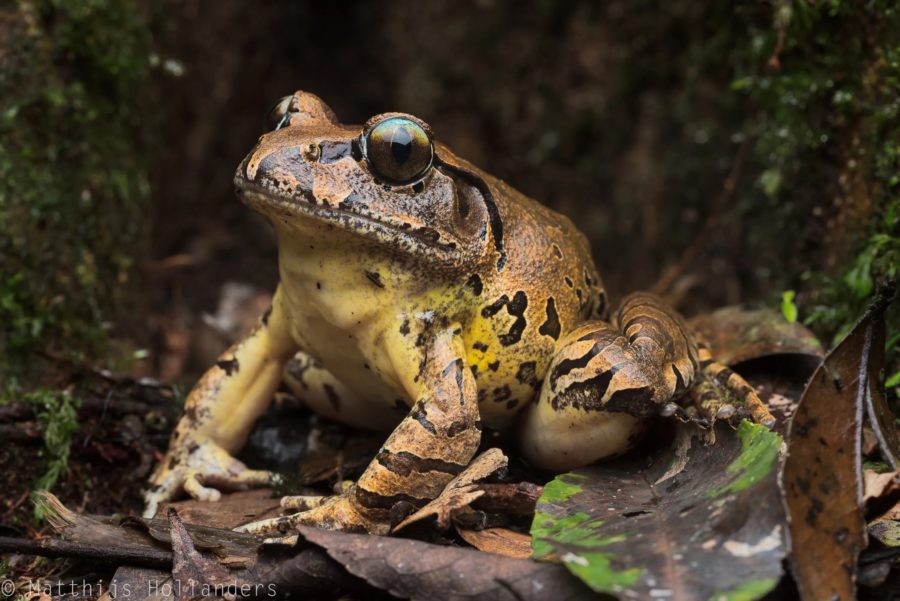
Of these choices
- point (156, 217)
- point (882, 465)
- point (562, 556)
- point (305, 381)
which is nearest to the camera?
point (562, 556)

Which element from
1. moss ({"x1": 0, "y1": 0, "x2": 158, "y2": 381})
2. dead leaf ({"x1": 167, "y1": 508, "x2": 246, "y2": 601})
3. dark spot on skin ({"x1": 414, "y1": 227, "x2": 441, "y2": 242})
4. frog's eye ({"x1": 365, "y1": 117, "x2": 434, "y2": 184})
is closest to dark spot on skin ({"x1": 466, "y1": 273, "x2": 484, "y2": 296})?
dark spot on skin ({"x1": 414, "y1": 227, "x2": 441, "y2": 242})

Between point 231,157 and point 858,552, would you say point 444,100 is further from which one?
point 858,552

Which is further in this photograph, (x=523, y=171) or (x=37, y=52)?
(x=523, y=171)

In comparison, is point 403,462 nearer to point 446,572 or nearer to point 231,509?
point 446,572

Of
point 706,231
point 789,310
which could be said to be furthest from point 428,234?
point 706,231

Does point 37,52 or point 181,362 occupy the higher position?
point 37,52

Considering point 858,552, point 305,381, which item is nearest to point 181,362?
point 305,381
